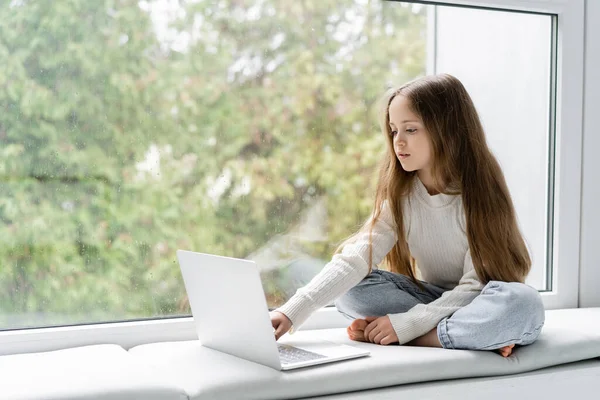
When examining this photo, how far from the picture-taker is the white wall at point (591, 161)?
84.1 inches

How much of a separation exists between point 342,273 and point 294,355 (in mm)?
256

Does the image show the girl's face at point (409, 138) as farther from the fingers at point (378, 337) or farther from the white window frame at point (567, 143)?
the white window frame at point (567, 143)

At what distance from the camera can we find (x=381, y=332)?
1.57m

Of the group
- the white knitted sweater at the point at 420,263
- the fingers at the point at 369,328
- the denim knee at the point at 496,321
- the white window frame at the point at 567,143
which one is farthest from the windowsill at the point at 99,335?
the white window frame at the point at 567,143

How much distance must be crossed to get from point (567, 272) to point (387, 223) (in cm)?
69

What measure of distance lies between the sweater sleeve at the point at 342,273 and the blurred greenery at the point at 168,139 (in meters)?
0.29

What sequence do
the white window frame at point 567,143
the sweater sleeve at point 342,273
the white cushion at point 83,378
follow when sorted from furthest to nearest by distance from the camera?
1. the white window frame at point 567,143
2. the sweater sleeve at point 342,273
3. the white cushion at point 83,378

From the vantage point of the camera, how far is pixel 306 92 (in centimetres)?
197

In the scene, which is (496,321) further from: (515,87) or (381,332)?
(515,87)

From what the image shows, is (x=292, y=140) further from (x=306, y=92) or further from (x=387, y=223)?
(x=387, y=223)

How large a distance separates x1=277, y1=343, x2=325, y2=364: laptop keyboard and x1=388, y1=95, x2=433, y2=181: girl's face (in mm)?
A: 499

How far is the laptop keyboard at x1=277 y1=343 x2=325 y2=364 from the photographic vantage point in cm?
140

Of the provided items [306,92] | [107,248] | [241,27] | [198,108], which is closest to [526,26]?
[306,92]

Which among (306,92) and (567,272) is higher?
(306,92)
